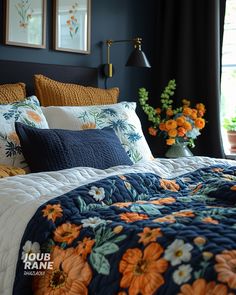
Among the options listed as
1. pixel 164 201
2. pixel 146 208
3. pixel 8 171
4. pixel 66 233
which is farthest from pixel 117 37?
pixel 66 233

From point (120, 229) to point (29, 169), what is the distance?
106cm

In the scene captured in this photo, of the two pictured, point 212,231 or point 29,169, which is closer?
point 212,231

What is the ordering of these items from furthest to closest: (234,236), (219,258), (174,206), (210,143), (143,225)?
1. (210,143)
2. (174,206)
3. (143,225)
4. (234,236)
5. (219,258)

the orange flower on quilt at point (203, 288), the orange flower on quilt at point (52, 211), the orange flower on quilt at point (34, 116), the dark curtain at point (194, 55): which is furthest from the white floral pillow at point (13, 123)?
the dark curtain at point (194, 55)

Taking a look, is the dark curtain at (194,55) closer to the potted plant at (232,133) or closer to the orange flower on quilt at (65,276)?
the potted plant at (232,133)

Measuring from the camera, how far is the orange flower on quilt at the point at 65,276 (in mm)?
1317

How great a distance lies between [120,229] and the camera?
1355 millimetres

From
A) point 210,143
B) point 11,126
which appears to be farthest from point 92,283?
point 210,143

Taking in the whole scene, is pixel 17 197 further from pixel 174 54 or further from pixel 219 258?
pixel 174 54

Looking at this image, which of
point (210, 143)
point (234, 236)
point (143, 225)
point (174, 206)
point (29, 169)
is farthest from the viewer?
point (210, 143)

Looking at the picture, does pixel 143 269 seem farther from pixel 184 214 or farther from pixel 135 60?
pixel 135 60

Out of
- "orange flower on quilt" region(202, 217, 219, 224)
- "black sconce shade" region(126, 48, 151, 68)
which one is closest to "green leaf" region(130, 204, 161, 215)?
"orange flower on quilt" region(202, 217, 219, 224)

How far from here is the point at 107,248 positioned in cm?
132

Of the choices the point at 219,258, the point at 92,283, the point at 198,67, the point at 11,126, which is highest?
the point at 198,67
